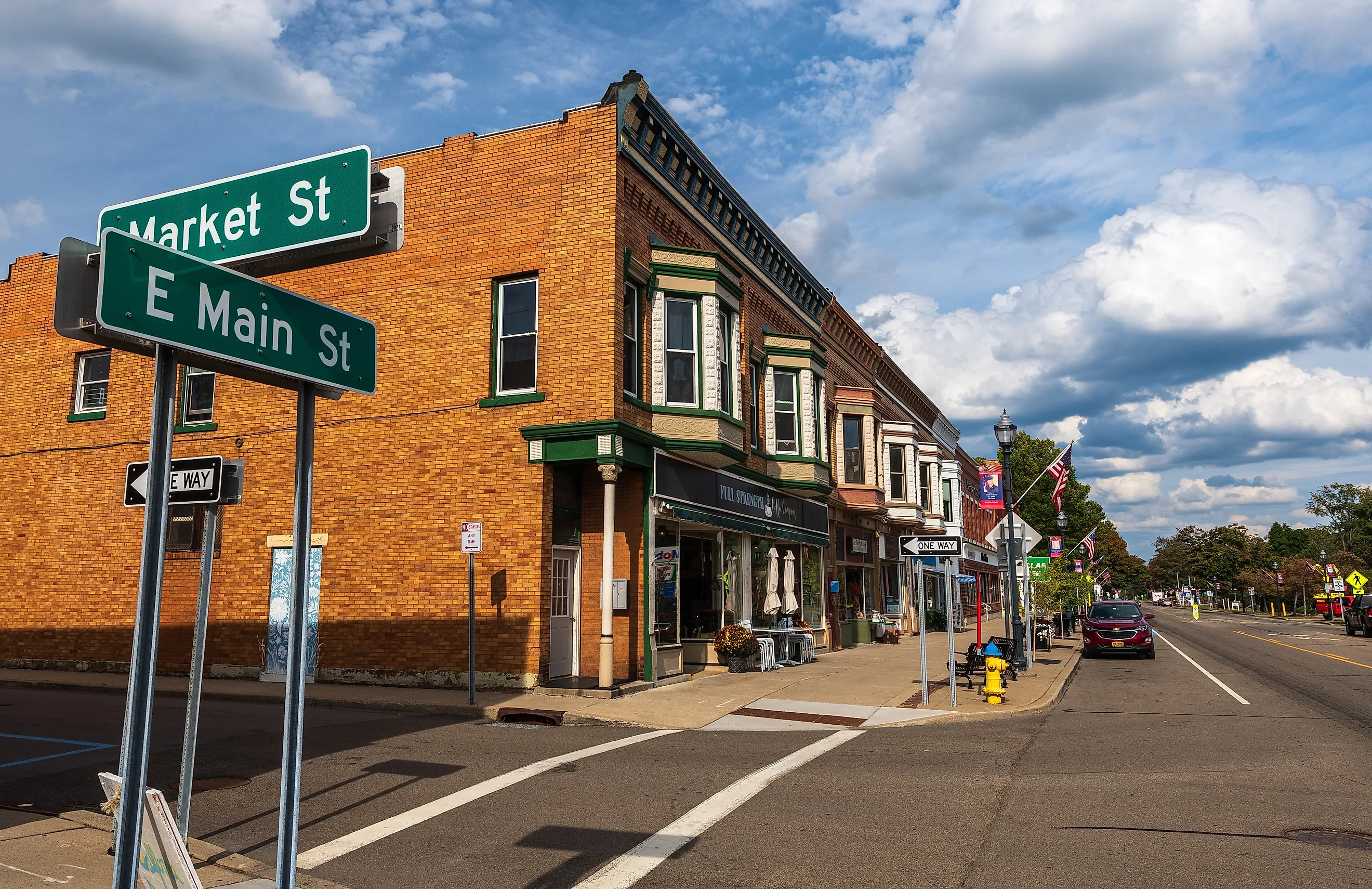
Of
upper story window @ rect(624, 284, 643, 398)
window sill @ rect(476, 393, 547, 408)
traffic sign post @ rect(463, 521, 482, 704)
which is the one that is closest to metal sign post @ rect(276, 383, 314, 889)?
traffic sign post @ rect(463, 521, 482, 704)

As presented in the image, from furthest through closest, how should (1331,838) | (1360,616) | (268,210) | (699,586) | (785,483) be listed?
(1360,616)
(785,483)
(699,586)
(1331,838)
(268,210)

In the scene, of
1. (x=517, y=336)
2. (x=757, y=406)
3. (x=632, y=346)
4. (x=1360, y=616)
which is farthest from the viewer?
(x=1360, y=616)

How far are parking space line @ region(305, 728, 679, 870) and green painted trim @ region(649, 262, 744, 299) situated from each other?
9780mm

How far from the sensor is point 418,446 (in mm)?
16875

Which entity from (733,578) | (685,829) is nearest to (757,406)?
(733,578)

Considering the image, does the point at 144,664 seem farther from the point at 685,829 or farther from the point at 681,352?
the point at 681,352

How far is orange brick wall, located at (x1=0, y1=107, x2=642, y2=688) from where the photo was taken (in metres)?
15.9

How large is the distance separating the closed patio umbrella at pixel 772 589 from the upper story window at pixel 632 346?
6385 mm

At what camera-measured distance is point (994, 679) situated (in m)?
14.6

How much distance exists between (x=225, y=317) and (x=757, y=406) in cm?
1943

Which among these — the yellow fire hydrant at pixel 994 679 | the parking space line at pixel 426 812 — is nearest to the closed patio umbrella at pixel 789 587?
the yellow fire hydrant at pixel 994 679

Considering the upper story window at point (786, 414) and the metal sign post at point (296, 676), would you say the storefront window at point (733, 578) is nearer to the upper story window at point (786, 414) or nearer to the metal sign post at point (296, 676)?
the upper story window at point (786, 414)

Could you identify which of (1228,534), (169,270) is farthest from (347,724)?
(1228,534)

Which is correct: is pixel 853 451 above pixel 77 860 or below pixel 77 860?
above
